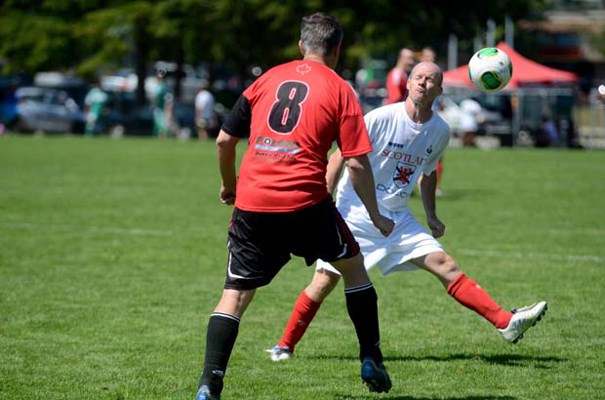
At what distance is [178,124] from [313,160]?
39.5 m

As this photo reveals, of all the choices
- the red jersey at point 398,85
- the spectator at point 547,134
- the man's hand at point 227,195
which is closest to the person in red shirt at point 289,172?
the man's hand at point 227,195

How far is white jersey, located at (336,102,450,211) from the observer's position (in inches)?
286

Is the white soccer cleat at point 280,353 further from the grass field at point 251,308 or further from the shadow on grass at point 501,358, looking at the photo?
the shadow on grass at point 501,358

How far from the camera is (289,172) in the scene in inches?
226

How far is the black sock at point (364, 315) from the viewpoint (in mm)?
6129

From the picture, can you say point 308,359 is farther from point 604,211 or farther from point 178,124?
point 178,124

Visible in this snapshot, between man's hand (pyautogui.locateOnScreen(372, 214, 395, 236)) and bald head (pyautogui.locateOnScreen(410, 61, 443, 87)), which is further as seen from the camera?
bald head (pyautogui.locateOnScreen(410, 61, 443, 87))

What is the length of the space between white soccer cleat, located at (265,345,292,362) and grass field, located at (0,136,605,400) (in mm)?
71

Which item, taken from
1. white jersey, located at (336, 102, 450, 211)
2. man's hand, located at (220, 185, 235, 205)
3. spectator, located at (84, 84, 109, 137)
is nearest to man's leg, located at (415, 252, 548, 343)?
white jersey, located at (336, 102, 450, 211)

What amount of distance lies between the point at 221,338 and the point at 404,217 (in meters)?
2.02

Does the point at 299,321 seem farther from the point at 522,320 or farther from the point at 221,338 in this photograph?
the point at 221,338

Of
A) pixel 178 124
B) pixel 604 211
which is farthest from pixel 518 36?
pixel 604 211

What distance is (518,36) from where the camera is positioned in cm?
6500

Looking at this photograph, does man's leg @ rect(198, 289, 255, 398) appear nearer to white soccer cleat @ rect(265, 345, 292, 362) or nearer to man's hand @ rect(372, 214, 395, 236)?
man's hand @ rect(372, 214, 395, 236)
